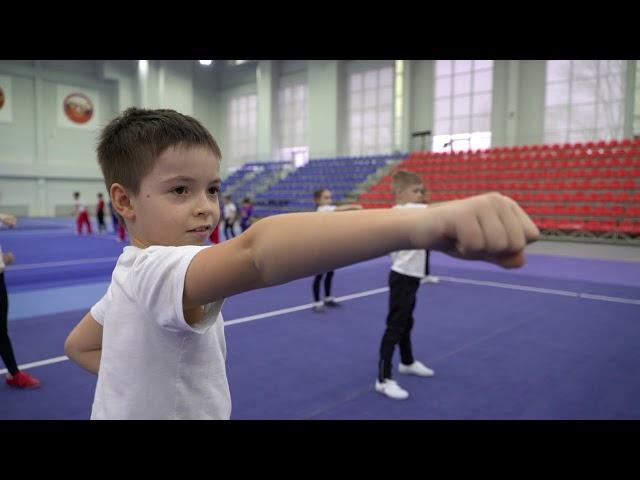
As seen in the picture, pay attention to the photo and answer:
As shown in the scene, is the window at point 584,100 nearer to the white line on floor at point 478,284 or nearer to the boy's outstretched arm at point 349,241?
the white line on floor at point 478,284

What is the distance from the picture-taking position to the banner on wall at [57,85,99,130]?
29.3 meters

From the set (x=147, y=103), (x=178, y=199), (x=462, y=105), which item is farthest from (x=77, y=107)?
(x=178, y=199)

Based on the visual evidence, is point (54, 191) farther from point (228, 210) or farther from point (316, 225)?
point (316, 225)

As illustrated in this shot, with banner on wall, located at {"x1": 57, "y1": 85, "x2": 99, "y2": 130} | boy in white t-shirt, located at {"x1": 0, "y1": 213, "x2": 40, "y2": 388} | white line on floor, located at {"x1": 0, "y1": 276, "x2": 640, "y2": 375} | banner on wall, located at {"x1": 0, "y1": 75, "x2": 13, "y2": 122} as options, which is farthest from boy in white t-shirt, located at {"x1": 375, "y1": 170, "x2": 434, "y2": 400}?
banner on wall, located at {"x1": 0, "y1": 75, "x2": 13, "y2": 122}

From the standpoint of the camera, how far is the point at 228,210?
14898 mm

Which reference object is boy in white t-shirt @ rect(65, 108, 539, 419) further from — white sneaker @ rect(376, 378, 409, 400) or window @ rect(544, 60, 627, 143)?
window @ rect(544, 60, 627, 143)

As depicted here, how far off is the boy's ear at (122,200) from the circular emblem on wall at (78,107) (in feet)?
110

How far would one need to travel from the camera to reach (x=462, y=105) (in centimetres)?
2053

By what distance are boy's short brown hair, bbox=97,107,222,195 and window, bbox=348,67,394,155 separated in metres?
23.0

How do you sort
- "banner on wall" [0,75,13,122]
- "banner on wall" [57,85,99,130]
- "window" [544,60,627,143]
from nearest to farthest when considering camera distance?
1. "window" [544,60,627,143]
2. "banner on wall" [0,75,13,122]
3. "banner on wall" [57,85,99,130]

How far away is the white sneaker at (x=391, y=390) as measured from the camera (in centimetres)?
369

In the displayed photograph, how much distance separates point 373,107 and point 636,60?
38.1 ft

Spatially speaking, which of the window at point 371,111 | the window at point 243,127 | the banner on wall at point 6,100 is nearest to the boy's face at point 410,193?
the window at point 371,111

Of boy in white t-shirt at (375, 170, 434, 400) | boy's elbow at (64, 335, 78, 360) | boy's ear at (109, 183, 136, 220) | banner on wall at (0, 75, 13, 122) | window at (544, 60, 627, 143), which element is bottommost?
boy in white t-shirt at (375, 170, 434, 400)
